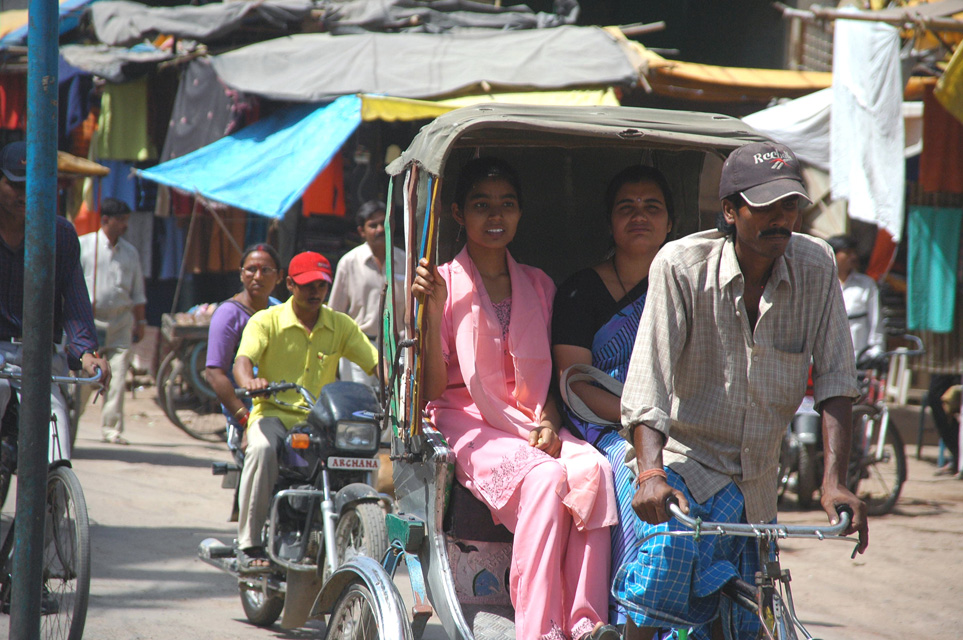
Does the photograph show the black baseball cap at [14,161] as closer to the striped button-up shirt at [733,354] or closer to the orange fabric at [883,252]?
the striped button-up shirt at [733,354]

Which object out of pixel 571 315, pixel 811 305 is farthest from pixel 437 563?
pixel 811 305

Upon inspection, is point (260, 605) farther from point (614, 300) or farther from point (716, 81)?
point (716, 81)

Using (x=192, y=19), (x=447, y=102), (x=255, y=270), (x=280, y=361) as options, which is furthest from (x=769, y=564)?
(x=192, y=19)

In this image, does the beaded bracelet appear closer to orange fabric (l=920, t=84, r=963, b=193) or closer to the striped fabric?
the striped fabric

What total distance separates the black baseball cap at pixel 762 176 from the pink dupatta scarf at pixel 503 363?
3.43 feet

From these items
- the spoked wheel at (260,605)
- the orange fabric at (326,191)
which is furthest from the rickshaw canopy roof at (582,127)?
the orange fabric at (326,191)

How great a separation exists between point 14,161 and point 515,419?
2.32 m

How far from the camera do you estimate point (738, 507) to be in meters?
2.73

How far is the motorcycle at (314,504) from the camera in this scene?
4.46 metres

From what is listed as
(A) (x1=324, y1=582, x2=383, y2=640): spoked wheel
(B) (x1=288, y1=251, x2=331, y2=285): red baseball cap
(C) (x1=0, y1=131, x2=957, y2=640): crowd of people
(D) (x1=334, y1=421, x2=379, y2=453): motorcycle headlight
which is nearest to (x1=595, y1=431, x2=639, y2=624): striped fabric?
(C) (x1=0, y1=131, x2=957, y2=640): crowd of people

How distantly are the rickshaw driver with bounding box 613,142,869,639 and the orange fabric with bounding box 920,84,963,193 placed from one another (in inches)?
273

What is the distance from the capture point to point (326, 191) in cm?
1010

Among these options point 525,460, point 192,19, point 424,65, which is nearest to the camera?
point 525,460

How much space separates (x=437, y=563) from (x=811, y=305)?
143 cm
